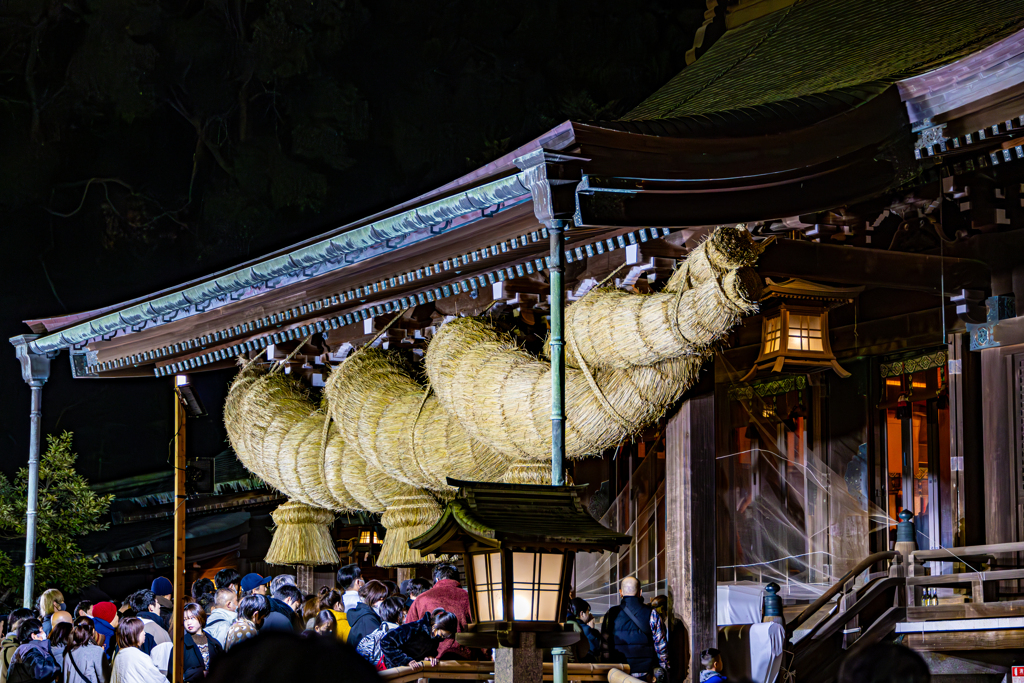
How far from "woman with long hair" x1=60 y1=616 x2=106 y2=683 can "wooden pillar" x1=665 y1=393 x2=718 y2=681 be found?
3.42 m

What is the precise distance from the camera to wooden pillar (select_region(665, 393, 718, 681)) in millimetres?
6715

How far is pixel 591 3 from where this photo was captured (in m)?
20.8

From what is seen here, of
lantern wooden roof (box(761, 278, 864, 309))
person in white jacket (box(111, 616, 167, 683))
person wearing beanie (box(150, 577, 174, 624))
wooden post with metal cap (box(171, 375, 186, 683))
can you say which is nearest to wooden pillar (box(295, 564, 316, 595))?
wooden post with metal cap (box(171, 375, 186, 683))

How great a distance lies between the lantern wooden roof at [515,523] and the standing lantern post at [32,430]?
5.86 meters

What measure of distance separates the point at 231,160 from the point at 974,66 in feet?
57.9

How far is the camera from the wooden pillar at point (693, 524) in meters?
6.71

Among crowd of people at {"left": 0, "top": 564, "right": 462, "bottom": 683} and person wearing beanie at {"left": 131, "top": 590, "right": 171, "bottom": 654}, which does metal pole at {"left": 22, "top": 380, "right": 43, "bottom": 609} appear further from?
person wearing beanie at {"left": 131, "top": 590, "right": 171, "bottom": 654}

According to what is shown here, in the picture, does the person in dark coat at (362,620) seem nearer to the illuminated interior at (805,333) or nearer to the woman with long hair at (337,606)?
the woman with long hair at (337,606)

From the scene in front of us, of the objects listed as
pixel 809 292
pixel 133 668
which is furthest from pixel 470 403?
pixel 133 668

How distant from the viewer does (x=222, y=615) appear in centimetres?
774

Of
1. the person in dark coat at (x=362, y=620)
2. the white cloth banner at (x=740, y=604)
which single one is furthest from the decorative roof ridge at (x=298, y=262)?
the white cloth banner at (x=740, y=604)

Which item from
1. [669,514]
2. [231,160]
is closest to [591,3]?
[231,160]

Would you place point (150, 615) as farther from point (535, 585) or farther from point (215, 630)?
point (535, 585)

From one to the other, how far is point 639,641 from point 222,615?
2875 millimetres
